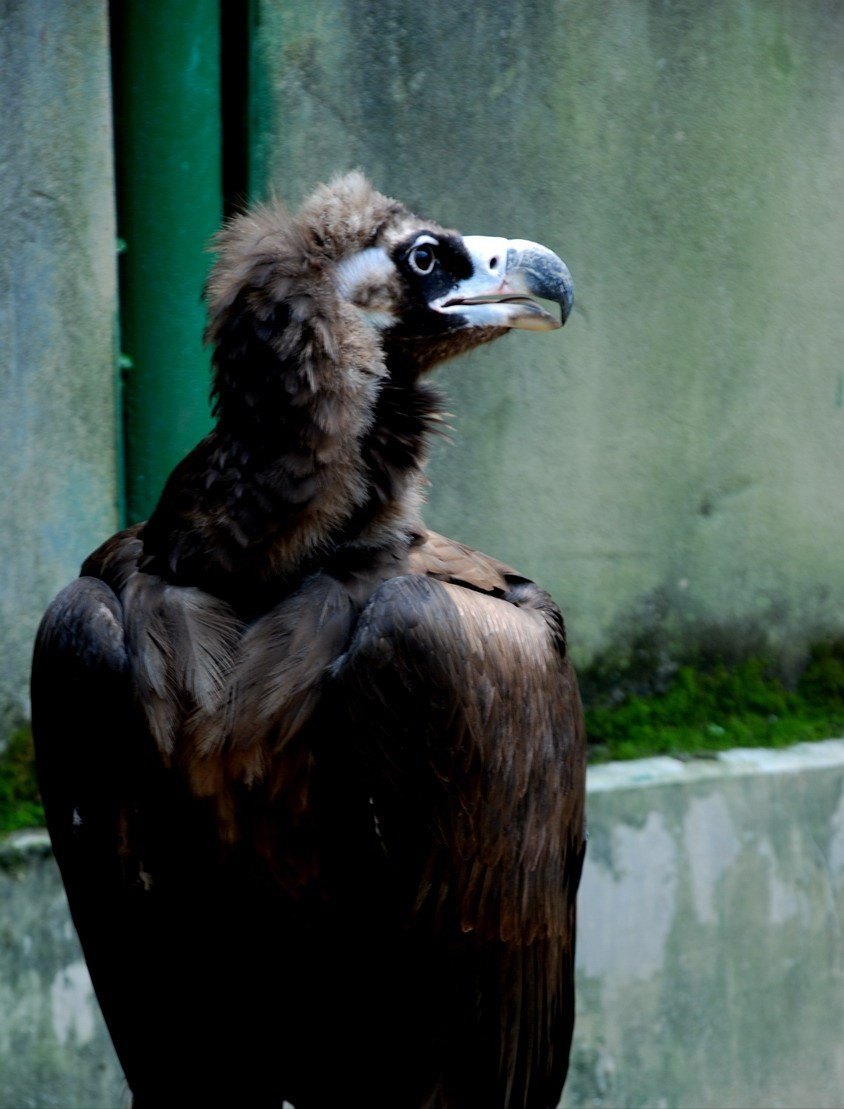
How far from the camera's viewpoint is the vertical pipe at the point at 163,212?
12.1 feet

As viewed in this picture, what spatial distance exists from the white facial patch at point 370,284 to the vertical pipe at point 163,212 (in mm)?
1269

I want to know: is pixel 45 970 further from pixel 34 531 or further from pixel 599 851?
pixel 599 851

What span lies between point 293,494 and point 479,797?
55 cm

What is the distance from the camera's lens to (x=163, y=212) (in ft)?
12.3

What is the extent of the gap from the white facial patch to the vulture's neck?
114 mm

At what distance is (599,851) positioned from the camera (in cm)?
391

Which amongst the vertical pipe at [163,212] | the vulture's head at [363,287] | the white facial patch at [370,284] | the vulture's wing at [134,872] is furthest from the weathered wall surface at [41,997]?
the white facial patch at [370,284]

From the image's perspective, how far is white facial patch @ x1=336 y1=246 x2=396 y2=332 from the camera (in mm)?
2422

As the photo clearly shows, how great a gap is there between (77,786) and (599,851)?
1.83m

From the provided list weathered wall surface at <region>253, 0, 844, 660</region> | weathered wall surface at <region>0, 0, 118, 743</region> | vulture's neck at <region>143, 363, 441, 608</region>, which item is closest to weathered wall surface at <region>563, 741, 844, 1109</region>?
weathered wall surface at <region>253, 0, 844, 660</region>

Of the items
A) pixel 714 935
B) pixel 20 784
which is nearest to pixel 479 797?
pixel 20 784

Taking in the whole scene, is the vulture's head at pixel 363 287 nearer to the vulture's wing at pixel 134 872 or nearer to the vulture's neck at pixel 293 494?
the vulture's neck at pixel 293 494

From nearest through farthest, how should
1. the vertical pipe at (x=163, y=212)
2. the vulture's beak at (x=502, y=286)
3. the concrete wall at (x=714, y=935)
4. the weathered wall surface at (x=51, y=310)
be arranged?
the vulture's beak at (x=502, y=286) < the weathered wall surface at (x=51, y=310) < the vertical pipe at (x=163, y=212) < the concrete wall at (x=714, y=935)

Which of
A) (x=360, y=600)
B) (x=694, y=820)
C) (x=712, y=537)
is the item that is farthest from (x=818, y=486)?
(x=360, y=600)
